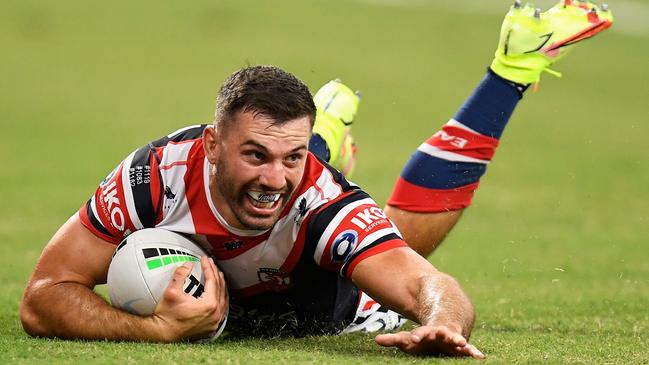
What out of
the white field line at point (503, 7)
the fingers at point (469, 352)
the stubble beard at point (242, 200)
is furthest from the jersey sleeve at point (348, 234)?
the white field line at point (503, 7)

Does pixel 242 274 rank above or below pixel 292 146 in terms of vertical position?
below

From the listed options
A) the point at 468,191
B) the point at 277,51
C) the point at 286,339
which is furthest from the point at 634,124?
the point at 286,339

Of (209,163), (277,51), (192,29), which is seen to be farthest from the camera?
(192,29)

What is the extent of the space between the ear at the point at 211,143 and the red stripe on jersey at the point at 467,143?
196 centimetres

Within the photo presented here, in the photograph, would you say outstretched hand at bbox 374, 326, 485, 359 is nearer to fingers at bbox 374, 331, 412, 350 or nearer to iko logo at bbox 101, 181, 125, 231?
fingers at bbox 374, 331, 412, 350

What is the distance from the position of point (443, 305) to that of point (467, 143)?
2199 mm

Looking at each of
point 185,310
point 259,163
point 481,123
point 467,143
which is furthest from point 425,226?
point 185,310

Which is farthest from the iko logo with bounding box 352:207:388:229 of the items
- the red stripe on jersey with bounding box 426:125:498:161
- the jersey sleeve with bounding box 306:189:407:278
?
the red stripe on jersey with bounding box 426:125:498:161

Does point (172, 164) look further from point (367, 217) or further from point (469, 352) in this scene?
point (469, 352)

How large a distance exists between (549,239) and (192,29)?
59.4ft

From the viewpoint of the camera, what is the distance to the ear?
19.4 ft

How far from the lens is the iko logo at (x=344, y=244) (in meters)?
5.80

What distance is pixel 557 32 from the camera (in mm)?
7191

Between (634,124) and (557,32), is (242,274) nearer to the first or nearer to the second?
(557,32)
